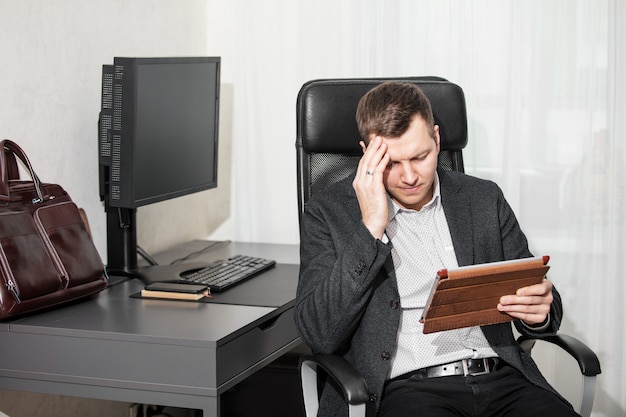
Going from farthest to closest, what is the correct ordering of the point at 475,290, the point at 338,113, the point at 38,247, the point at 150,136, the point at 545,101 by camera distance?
the point at 545,101, the point at 150,136, the point at 338,113, the point at 38,247, the point at 475,290

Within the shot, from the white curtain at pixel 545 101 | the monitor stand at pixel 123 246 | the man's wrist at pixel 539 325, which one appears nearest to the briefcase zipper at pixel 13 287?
the monitor stand at pixel 123 246

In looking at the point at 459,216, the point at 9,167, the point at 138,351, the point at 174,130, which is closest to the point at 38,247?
the point at 9,167

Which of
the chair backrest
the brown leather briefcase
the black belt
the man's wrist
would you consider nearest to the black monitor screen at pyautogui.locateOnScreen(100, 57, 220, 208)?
the brown leather briefcase

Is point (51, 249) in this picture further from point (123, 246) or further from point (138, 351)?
point (123, 246)

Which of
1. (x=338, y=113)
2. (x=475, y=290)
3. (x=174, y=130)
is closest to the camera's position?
(x=475, y=290)

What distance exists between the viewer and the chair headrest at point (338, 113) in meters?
2.17

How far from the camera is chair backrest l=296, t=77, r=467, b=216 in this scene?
2166 millimetres

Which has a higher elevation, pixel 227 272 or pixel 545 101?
pixel 545 101

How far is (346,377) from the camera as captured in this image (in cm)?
167

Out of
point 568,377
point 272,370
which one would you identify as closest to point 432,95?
point 272,370

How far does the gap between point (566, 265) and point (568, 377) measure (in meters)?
0.42

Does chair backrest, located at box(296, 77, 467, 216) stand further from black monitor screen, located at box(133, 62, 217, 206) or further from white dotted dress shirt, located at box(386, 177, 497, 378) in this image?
black monitor screen, located at box(133, 62, 217, 206)

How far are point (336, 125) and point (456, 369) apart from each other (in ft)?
2.26

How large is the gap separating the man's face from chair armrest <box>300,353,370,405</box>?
0.41 metres
